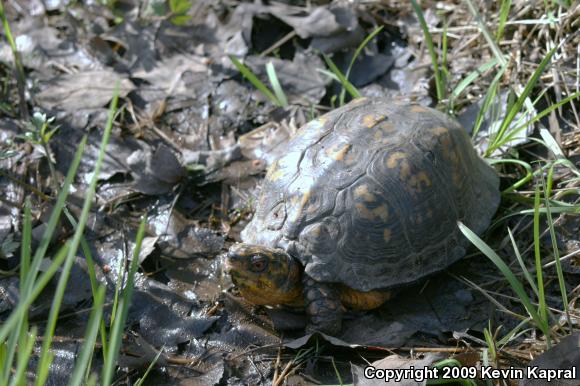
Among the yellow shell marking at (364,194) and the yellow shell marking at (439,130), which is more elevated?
→ the yellow shell marking at (439,130)

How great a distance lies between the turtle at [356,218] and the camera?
2.90 m

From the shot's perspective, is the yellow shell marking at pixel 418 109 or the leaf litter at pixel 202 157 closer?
the leaf litter at pixel 202 157

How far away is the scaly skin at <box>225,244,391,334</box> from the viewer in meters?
2.82

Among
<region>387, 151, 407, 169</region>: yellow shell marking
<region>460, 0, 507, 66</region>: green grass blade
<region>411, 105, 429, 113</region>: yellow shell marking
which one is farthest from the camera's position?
<region>460, 0, 507, 66</region>: green grass blade

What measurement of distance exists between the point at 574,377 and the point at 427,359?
56 centimetres

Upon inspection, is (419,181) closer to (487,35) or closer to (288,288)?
(288,288)

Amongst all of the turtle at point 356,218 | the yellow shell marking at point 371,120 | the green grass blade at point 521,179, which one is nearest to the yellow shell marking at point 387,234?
the turtle at point 356,218

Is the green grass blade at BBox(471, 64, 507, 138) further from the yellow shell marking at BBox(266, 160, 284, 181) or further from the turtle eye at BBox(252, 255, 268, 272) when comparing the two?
the turtle eye at BBox(252, 255, 268, 272)

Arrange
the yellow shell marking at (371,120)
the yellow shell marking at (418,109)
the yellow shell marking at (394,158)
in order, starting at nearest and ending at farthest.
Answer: the yellow shell marking at (394,158) < the yellow shell marking at (371,120) < the yellow shell marking at (418,109)

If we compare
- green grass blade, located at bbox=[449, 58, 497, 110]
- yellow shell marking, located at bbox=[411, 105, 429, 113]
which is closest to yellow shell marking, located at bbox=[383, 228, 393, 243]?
yellow shell marking, located at bbox=[411, 105, 429, 113]

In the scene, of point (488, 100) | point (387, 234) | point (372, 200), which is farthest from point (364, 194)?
point (488, 100)

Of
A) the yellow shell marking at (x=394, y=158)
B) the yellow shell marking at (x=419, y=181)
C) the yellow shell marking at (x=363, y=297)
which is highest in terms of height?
the yellow shell marking at (x=394, y=158)

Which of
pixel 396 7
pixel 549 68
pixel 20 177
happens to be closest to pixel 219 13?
pixel 396 7

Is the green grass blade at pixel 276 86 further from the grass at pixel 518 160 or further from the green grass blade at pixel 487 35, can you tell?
the green grass blade at pixel 487 35
